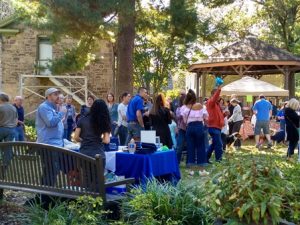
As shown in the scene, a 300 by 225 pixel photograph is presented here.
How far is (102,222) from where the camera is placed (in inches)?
209

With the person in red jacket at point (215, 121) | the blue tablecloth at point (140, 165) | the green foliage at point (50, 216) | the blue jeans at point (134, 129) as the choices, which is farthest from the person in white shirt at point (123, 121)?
the green foliage at point (50, 216)

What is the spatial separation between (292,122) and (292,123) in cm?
3

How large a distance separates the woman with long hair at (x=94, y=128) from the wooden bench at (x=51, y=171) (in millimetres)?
611

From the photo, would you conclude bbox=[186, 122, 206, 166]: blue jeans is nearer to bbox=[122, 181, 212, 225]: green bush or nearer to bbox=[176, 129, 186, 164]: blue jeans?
Answer: bbox=[176, 129, 186, 164]: blue jeans

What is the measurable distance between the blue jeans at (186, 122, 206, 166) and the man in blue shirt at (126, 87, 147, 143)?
108cm

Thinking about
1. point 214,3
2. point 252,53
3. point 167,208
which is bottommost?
point 167,208

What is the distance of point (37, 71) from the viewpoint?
25.2 m

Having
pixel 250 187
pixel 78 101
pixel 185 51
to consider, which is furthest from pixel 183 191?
pixel 185 51

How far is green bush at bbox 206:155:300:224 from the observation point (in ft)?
12.4

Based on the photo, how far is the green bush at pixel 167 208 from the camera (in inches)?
194

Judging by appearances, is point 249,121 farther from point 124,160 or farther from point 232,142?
point 124,160

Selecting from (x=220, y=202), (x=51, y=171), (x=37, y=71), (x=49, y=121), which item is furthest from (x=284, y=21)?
(x=220, y=202)

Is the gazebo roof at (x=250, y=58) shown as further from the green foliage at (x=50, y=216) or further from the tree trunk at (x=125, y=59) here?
the green foliage at (x=50, y=216)

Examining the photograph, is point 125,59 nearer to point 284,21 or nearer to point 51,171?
point 51,171
